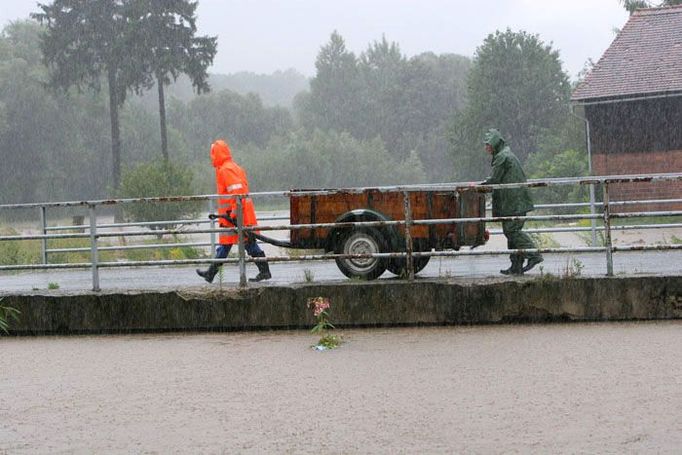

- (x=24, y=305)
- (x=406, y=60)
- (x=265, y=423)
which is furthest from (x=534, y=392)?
(x=406, y=60)

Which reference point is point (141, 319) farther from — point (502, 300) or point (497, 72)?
point (497, 72)

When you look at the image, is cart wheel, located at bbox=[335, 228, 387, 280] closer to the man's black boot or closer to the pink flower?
the pink flower

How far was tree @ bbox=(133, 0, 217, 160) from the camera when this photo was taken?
5400cm

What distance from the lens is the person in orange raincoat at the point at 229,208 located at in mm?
12469

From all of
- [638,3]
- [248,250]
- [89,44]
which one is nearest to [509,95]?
[638,3]

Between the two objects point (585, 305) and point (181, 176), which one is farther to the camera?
point (181, 176)

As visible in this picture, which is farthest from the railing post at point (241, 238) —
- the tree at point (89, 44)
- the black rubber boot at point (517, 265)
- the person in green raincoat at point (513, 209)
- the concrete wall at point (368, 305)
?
the tree at point (89, 44)

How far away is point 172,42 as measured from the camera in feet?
179

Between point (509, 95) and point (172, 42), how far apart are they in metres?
19.1

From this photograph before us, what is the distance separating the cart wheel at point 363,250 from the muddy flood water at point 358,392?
1.24 m

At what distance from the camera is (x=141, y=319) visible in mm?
11500

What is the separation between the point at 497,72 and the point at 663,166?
98.7ft

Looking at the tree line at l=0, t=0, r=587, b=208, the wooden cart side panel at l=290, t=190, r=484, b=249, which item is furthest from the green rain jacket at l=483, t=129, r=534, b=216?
the tree line at l=0, t=0, r=587, b=208

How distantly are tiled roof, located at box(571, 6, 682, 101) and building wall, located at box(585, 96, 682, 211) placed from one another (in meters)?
0.70
